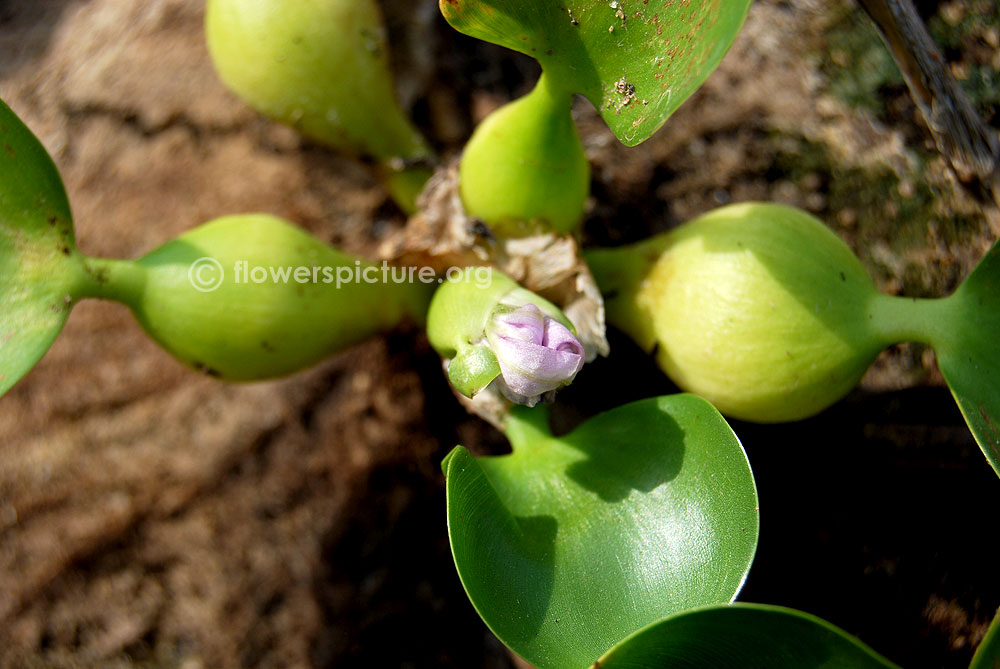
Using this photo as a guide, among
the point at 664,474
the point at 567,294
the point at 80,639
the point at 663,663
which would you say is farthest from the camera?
the point at 80,639

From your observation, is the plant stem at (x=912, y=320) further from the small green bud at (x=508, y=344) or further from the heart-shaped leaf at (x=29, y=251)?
the heart-shaped leaf at (x=29, y=251)

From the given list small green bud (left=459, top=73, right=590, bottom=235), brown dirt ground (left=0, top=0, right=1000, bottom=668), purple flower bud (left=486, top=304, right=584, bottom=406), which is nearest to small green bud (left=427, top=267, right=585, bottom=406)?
purple flower bud (left=486, top=304, right=584, bottom=406)

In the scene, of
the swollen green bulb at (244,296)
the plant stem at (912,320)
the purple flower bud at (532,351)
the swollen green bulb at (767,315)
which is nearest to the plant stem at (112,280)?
the swollen green bulb at (244,296)

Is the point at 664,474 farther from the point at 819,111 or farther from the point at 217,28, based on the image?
the point at 217,28

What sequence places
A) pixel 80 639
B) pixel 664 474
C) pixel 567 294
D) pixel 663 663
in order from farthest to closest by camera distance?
pixel 80 639, pixel 567 294, pixel 664 474, pixel 663 663

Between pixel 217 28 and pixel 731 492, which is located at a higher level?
pixel 217 28

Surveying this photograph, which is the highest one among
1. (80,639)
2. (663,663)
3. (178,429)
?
(663,663)

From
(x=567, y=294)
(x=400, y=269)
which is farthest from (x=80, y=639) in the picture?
(x=567, y=294)
